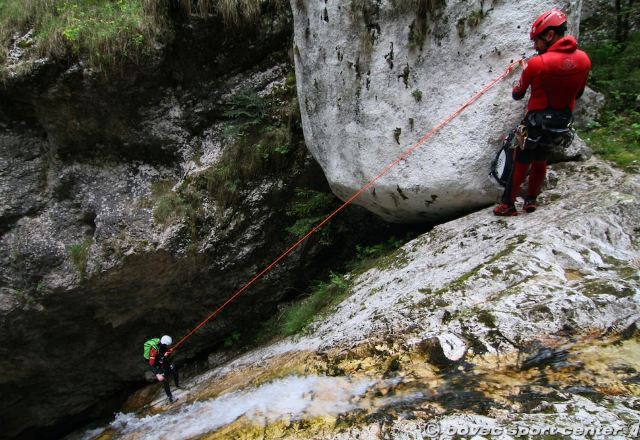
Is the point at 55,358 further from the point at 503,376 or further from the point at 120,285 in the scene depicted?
the point at 503,376

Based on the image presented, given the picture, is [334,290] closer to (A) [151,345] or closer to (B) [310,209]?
(B) [310,209]

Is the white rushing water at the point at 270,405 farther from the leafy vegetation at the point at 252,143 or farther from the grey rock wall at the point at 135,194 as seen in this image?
the leafy vegetation at the point at 252,143

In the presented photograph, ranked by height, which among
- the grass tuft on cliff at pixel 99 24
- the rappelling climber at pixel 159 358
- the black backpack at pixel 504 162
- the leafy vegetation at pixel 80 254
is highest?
the grass tuft on cliff at pixel 99 24

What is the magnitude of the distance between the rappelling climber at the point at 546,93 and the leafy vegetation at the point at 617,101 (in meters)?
1.29

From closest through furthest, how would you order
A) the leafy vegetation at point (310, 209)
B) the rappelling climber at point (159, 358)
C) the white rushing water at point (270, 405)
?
the white rushing water at point (270, 405) < the rappelling climber at point (159, 358) < the leafy vegetation at point (310, 209)

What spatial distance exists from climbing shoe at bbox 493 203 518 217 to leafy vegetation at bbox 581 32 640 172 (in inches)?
55.6

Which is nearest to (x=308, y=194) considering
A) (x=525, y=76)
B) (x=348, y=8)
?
(x=348, y=8)

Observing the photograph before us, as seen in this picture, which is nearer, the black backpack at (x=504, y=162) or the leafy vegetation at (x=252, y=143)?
the black backpack at (x=504, y=162)

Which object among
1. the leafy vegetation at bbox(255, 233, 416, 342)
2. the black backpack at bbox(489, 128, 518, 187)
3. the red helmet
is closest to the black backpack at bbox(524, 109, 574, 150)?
the black backpack at bbox(489, 128, 518, 187)

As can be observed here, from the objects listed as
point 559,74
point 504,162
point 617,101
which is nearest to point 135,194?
point 504,162

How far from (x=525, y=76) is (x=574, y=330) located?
2.45 m

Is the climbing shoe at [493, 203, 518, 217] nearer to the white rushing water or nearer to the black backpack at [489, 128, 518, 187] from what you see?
the black backpack at [489, 128, 518, 187]

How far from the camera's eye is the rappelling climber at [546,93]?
4.01m

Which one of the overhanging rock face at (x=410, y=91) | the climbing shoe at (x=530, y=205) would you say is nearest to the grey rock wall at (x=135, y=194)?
the overhanging rock face at (x=410, y=91)
